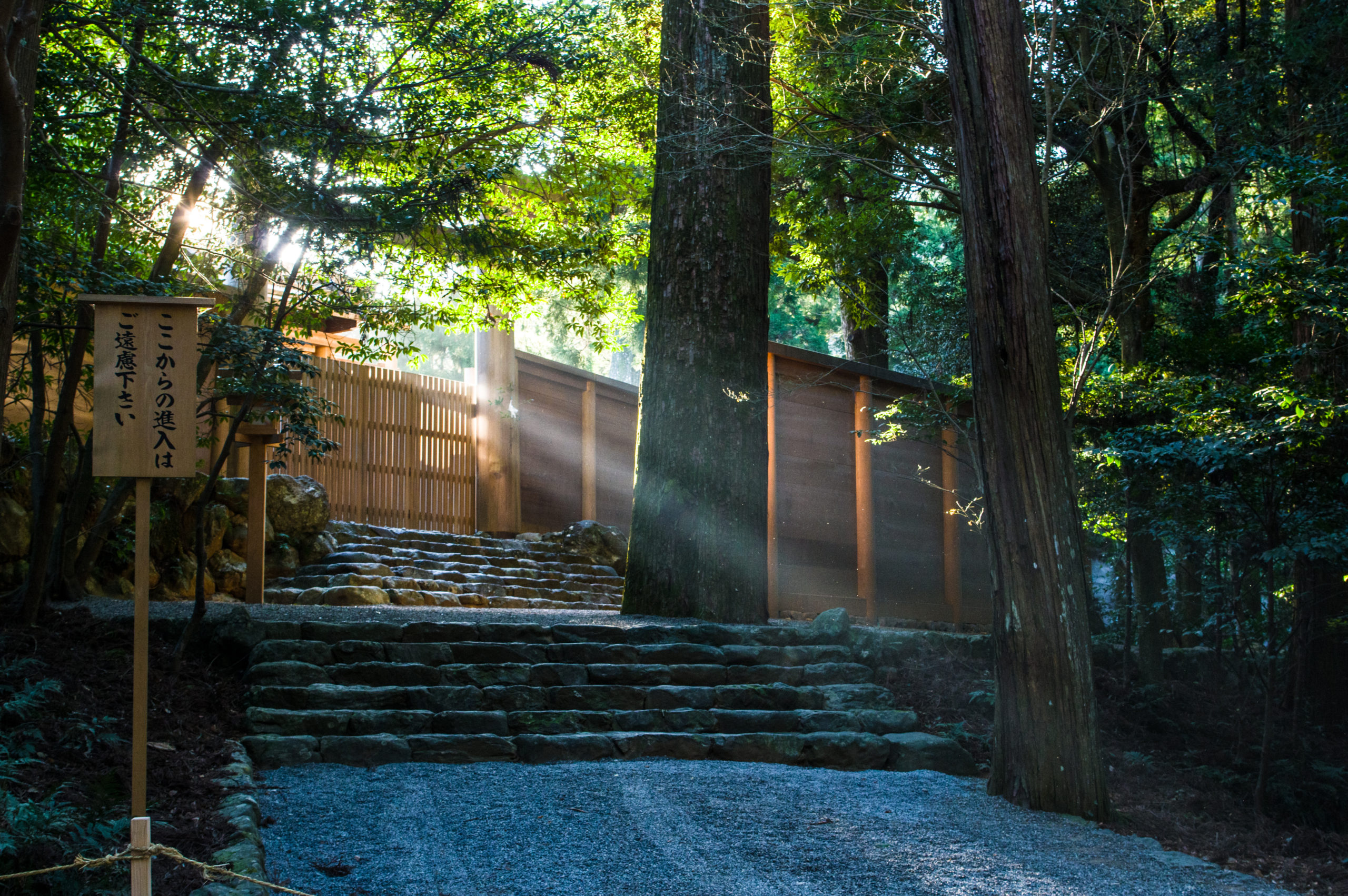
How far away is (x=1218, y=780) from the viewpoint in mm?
7273

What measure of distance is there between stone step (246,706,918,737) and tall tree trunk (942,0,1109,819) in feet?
4.24

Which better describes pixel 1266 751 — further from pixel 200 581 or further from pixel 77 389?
pixel 77 389

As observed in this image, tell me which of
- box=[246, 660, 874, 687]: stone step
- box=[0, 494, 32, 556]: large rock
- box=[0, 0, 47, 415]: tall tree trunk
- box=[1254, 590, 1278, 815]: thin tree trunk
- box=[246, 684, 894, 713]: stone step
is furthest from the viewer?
box=[0, 494, 32, 556]: large rock

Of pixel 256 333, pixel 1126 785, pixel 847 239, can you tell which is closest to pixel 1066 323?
pixel 847 239

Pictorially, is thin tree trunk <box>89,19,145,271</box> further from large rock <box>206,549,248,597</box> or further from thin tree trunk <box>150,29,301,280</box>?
large rock <box>206,549,248,597</box>

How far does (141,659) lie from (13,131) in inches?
96.4

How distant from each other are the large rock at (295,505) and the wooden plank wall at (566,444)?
302cm

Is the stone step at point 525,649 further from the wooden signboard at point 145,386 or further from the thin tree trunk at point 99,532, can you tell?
the wooden signboard at point 145,386

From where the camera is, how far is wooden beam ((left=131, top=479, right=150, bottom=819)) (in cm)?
325

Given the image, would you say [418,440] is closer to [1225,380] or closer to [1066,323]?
[1066,323]

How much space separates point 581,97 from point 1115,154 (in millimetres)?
5678

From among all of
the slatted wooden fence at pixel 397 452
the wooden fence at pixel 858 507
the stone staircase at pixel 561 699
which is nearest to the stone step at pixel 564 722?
the stone staircase at pixel 561 699

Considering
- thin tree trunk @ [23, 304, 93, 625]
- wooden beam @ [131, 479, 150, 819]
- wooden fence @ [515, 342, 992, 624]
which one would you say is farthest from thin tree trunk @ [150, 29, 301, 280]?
wooden fence @ [515, 342, 992, 624]

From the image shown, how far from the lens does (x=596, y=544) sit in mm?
12680
